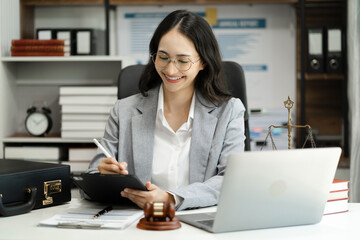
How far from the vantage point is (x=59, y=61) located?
3.33m

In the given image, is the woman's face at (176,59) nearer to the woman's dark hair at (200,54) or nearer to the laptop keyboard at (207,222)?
the woman's dark hair at (200,54)

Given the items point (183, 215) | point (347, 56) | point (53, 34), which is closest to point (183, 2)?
point (53, 34)

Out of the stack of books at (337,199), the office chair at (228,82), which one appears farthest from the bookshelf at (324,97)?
the stack of books at (337,199)

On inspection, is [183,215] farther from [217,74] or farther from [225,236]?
[217,74]

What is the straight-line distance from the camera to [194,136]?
5.81ft

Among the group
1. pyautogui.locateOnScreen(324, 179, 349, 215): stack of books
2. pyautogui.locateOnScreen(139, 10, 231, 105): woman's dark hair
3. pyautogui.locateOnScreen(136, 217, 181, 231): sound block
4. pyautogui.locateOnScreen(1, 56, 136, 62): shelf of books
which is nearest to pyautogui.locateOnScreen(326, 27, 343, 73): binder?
pyautogui.locateOnScreen(1, 56, 136, 62): shelf of books

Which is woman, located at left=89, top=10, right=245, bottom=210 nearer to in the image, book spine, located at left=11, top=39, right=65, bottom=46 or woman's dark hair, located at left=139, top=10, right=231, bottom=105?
woman's dark hair, located at left=139, top=10, right=231, bottom=105

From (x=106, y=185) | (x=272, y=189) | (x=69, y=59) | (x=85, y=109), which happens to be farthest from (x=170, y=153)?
(x=69, y=59)

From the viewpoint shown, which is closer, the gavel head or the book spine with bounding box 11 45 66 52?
the gavel head

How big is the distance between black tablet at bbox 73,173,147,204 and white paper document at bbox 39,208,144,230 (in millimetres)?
54

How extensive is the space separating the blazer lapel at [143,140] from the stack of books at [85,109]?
3.94 ft

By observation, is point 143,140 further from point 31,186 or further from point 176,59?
point 31,186

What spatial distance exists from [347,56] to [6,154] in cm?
206

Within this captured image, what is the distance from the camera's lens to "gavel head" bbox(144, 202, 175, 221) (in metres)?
1.22
